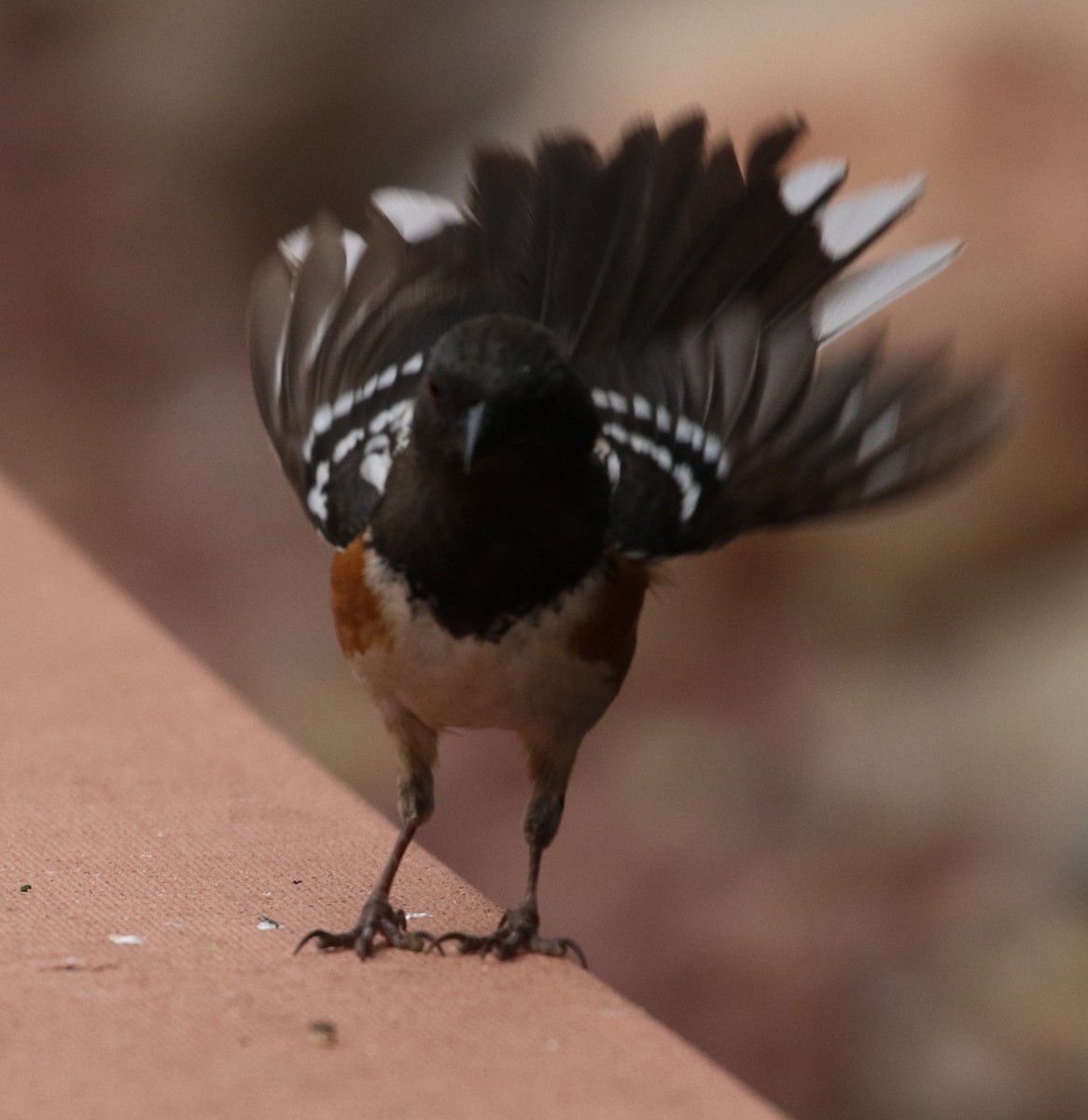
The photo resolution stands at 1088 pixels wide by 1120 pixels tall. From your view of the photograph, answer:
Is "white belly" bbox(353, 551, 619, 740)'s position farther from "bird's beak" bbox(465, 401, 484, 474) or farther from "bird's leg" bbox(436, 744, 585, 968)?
"bird's beak" bbox(465, 401, 484, 474)

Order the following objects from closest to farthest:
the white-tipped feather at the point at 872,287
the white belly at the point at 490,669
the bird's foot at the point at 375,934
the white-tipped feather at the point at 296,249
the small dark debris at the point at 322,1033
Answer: the small dark debris at the point at 322,1033 → the bird's foot at the point at 375,934 → the white belly at the point at 490,669 → the white-tipped feather at the point at 872,287 → the white-tipped feather at the point at 296,249

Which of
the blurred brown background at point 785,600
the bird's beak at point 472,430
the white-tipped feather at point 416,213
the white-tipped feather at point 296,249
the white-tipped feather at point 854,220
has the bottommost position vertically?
the blurred brown background at point 785,600

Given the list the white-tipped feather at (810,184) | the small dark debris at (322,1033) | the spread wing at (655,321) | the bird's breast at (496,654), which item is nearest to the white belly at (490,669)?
the bird's breast at (496,654)

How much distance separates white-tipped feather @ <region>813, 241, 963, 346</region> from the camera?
2.63 meters

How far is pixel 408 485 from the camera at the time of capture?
2.44 metres

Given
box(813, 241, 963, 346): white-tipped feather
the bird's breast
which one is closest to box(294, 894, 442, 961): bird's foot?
the bird's breast

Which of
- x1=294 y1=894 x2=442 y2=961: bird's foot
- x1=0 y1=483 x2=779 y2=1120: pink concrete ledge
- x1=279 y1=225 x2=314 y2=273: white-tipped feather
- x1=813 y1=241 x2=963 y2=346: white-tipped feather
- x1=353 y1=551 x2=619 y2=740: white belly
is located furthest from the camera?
x1=279 y1=225 x2=314 y2=273: white-tipped feather

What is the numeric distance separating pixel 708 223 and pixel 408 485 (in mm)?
649

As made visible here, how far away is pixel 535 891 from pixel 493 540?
47cm

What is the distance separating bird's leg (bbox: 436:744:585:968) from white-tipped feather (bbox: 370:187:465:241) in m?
0.88

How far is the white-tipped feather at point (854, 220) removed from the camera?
8.82ft

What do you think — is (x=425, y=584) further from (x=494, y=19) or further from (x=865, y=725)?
(x=494, y=19)

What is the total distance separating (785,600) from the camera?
18.5 feet

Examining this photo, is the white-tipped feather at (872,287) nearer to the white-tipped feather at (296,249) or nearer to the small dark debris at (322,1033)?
the white-tipped feather at (296,249)
